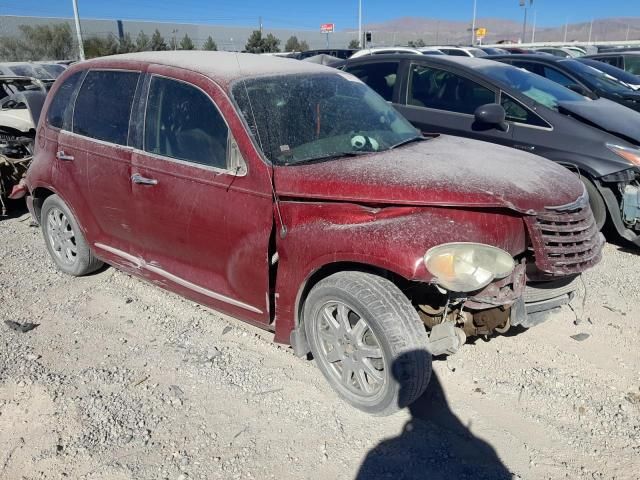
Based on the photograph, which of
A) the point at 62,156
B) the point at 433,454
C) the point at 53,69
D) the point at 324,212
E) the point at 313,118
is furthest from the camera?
the point at 53,69

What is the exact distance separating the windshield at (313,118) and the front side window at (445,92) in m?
2.33

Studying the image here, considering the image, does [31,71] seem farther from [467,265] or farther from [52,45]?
[52,45]

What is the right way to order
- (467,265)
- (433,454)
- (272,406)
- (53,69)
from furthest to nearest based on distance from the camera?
1. (53,69)
2. (272,406)
3. (433,454)
4. (467,265)

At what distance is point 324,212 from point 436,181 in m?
0.60

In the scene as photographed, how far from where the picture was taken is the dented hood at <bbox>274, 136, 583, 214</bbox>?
2.82 m

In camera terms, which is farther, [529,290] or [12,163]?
[12,163]

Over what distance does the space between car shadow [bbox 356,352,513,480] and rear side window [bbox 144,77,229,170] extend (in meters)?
1.66

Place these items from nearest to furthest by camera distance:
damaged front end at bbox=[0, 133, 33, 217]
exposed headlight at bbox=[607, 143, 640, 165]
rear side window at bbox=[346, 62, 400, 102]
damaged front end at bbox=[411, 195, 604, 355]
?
damaged front end at bbox=[411, 195, 604, 355] → exposed headlight at bbox=[607, 143, 640, 165] → damaged front end at bbox=[0, 133, 33, 217] → rear side window at bbox=[346, 62, 400, 102]

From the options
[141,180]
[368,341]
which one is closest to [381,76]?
[141,180]

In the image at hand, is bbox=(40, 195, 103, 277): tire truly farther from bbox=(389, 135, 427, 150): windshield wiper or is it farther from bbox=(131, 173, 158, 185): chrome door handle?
bbox=(389, 135, 427, 150): windshield wiper

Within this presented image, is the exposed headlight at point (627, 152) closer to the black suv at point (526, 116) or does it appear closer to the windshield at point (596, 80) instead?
the black suv at point (526, 116)

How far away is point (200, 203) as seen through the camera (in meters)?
3.43

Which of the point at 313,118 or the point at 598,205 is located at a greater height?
the point at 313,118

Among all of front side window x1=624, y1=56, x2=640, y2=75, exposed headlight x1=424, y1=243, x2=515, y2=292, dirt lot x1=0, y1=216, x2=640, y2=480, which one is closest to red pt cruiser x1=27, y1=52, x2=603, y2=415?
exposed headlight x1=424, y1=243, x2=515, y2=292
